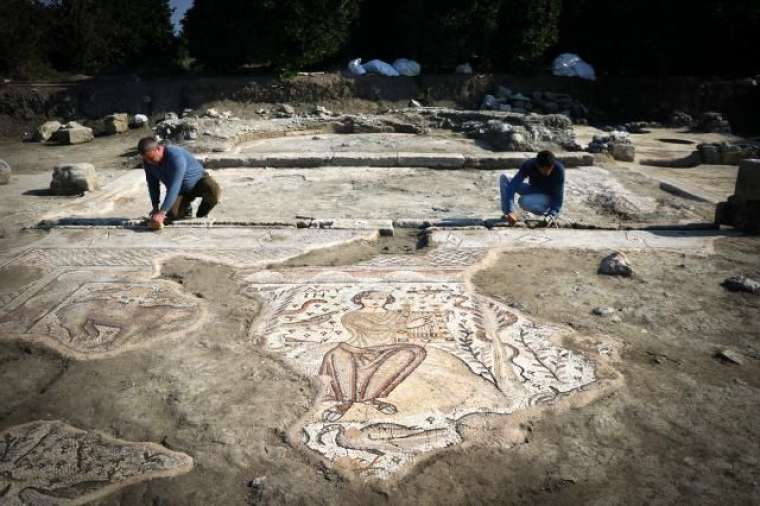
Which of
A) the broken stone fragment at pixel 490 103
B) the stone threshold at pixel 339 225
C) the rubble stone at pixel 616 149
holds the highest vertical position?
the broken stone fragment at pixel 490 103

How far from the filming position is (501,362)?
2812mm

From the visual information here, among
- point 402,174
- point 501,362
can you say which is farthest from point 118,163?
point 501,362

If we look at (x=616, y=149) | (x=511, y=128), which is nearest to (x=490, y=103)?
(x=511, y=128)

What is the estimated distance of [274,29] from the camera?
46.2 ft

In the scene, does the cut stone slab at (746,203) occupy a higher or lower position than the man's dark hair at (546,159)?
lower

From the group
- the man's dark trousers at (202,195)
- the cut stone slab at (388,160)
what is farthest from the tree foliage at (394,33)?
the man's dark trousers at (202,195)

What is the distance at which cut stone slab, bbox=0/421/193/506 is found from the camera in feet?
6.56

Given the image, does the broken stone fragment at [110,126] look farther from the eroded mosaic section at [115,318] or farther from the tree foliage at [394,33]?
the eroded mosaic section at [115,318]

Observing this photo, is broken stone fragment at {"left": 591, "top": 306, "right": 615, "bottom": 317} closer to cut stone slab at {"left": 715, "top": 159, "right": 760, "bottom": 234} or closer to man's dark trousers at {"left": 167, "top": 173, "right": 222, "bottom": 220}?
cut stone slab at {"left": 715, "top": 159, "right": 760, "bottom": 234}

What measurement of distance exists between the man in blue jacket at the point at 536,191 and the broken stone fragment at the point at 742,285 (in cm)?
Answer: 153

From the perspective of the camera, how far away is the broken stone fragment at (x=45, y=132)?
10930 mm

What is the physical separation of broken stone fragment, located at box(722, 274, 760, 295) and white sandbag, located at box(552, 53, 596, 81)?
13844mm

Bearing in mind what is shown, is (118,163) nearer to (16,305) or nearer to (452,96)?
(16,305)

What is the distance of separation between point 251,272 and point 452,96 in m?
12.4
